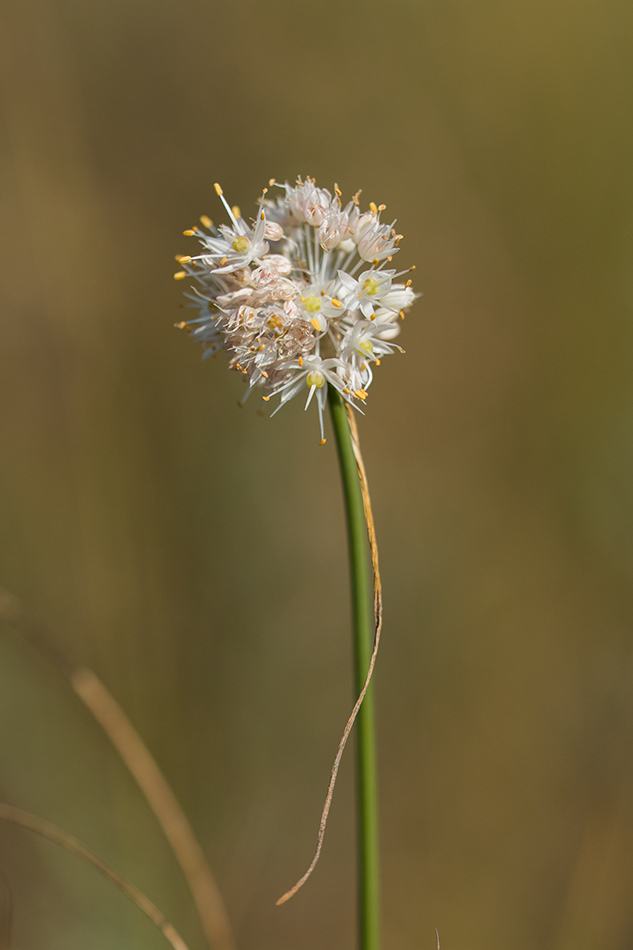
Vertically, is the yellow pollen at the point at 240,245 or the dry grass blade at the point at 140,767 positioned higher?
the yellow pollen at the point at 240,245

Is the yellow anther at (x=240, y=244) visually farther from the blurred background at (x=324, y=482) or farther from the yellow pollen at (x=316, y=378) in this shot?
the blurred background at (x=324, y=482)

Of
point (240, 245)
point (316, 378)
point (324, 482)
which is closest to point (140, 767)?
point (316, 378)

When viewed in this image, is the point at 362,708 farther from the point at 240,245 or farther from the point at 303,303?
the point at 240,245

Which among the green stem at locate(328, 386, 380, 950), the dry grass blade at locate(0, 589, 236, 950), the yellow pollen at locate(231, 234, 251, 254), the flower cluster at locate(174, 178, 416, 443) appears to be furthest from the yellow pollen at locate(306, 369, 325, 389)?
the dry grass blade at locate(0, 589, 236, 950)

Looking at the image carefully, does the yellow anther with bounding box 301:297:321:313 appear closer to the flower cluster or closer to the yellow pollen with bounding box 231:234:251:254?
the flower cluster

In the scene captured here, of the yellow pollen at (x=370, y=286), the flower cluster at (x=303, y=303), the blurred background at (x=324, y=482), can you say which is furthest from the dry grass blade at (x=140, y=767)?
the yellow pollen at (x=370, y=286)

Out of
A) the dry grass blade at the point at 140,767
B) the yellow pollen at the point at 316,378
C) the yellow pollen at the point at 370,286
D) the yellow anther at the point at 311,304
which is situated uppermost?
the yellow pollen at the point at 370,286

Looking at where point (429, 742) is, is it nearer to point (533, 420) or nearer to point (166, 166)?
point (533, 420)
